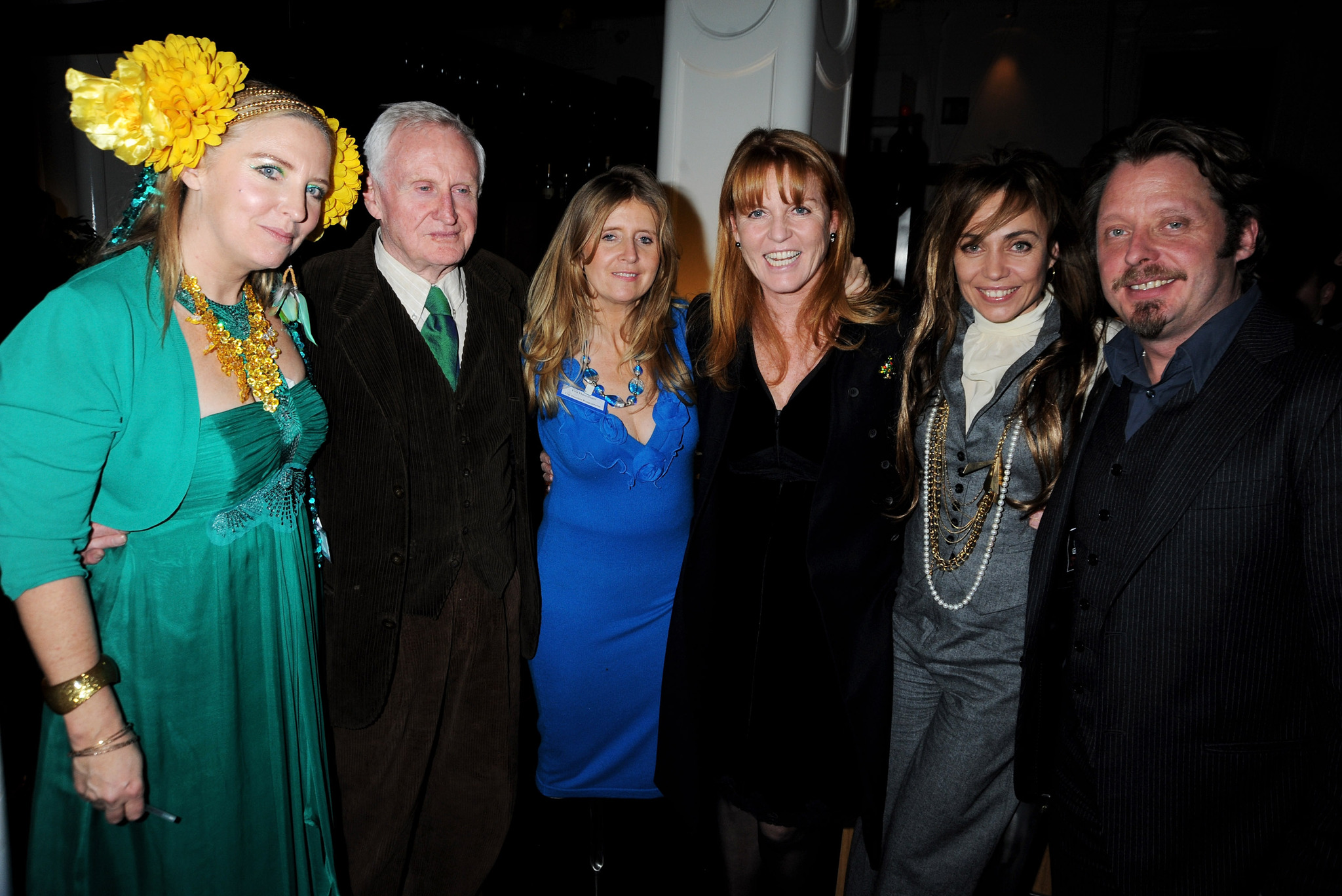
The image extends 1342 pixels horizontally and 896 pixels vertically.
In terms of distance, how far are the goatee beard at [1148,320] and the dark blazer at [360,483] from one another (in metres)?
1.60

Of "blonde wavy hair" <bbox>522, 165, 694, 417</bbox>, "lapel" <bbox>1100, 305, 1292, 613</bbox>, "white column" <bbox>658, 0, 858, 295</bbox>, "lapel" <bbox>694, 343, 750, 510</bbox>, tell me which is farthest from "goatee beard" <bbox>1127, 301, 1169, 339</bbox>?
"white column" <bbox>658, 0, 858, 295</bbox>

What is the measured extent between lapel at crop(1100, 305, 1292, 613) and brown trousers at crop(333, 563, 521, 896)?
5.21ft

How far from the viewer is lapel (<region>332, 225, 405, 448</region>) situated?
1865 mm

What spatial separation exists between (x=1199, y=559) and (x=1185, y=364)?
1.27ft

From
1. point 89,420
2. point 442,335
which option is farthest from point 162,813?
point 442,335

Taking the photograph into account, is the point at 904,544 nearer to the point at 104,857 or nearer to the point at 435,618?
the point at 435,618

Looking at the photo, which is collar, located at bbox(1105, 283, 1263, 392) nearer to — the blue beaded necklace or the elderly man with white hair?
the blue beaded necklace

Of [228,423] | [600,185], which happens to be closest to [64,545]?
[228,423]

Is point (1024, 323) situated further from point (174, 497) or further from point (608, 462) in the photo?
point (174, 497)

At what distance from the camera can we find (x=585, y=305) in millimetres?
2354

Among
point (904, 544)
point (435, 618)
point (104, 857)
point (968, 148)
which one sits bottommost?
point (104, 857)

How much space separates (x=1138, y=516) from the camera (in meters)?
1.51

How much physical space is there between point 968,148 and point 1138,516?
8.06 metres

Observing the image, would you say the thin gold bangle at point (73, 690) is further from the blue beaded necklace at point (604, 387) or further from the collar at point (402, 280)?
the blue beaded necklace at point (604, 387)
